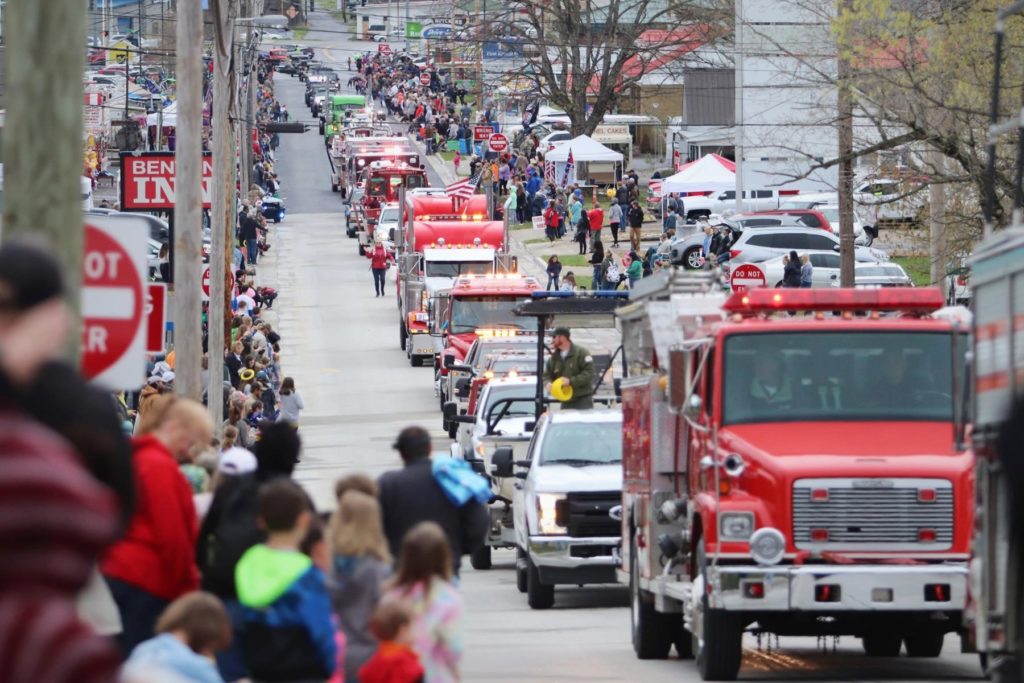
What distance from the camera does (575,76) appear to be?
278ft

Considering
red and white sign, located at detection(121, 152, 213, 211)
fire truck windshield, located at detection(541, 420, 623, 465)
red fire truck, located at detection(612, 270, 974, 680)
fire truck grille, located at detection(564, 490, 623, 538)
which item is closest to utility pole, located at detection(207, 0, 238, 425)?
red and white sign, located at detection(121, 152, 213, 211)

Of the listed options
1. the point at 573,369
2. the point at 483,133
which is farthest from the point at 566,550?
the point at 483,133

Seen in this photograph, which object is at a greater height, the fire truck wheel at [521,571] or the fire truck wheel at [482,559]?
the fire truck wheel at [521,571]

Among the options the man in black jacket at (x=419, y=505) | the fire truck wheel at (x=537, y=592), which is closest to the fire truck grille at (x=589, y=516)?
the fire truck wheel at (x=537, y=592)

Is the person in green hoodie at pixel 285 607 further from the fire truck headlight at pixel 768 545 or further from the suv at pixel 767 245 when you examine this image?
the suv at pixel 767 245

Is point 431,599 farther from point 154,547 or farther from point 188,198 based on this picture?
point 188,198

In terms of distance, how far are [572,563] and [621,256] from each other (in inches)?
1712

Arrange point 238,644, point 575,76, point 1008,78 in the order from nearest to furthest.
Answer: point 238,644
point 1008,78
point 575,76

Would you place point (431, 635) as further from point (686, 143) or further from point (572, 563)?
point (686, 143)

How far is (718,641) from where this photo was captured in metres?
13.7

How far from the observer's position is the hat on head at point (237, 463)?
10.1 m

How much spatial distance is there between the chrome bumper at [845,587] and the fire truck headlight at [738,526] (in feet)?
0.65

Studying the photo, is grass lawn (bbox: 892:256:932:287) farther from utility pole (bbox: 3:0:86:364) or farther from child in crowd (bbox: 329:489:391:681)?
utility pole (bbox: 3:0:86:364)

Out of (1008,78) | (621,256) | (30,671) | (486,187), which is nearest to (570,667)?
(30,671)
